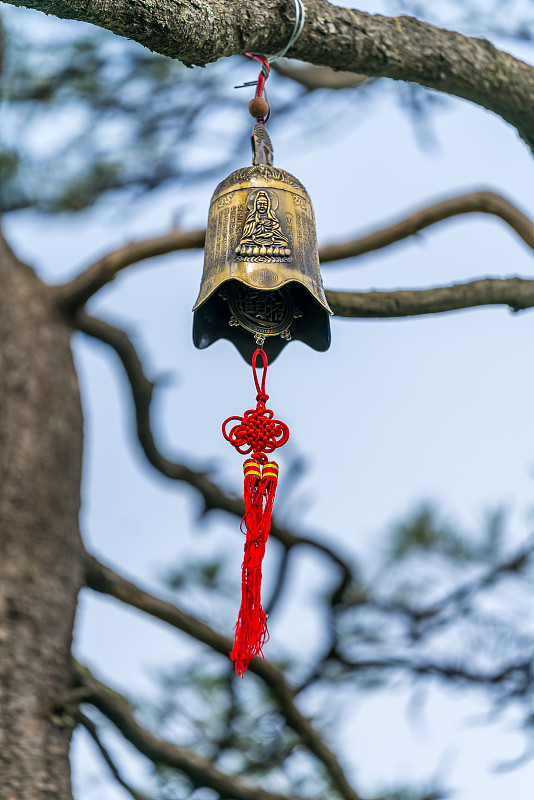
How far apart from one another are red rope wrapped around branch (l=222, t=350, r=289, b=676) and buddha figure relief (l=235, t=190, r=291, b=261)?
10.9 inches

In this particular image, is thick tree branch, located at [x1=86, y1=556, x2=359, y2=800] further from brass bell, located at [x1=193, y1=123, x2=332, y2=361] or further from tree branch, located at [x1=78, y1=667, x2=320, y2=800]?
brass bell, located at [x1=193, y1=123, x2=332, y2=361]

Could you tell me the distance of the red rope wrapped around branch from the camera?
1.64 metres

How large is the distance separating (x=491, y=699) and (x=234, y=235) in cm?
191

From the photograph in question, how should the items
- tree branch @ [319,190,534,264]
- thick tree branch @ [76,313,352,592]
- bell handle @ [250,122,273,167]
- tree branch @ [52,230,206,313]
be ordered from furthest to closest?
thick tree branch @ [76,313,352,592] < tree branch @ [52,230,206,313] < tree branch @ [319,190,534,264] < bell handle @ [250,122,273,167]

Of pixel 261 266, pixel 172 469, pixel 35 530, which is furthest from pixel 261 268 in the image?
pixel 172 469

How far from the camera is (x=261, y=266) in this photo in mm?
1705

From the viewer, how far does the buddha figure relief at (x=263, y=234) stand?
5.65 ft

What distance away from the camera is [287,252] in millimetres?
1729

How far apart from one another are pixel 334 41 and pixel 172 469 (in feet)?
5.33

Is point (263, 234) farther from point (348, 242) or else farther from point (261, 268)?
point (348, 242)

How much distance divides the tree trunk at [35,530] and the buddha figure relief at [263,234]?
119cm

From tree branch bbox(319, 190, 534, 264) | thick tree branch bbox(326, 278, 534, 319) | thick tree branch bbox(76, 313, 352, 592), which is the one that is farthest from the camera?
thick tree branch bbox(76, 313, 352, 592)

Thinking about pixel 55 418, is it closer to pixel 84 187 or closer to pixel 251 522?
pixel 84 187

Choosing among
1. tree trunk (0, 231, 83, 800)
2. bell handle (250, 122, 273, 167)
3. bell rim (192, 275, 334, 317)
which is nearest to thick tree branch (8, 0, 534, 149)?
bell handle (250, 122, 273, 167)
